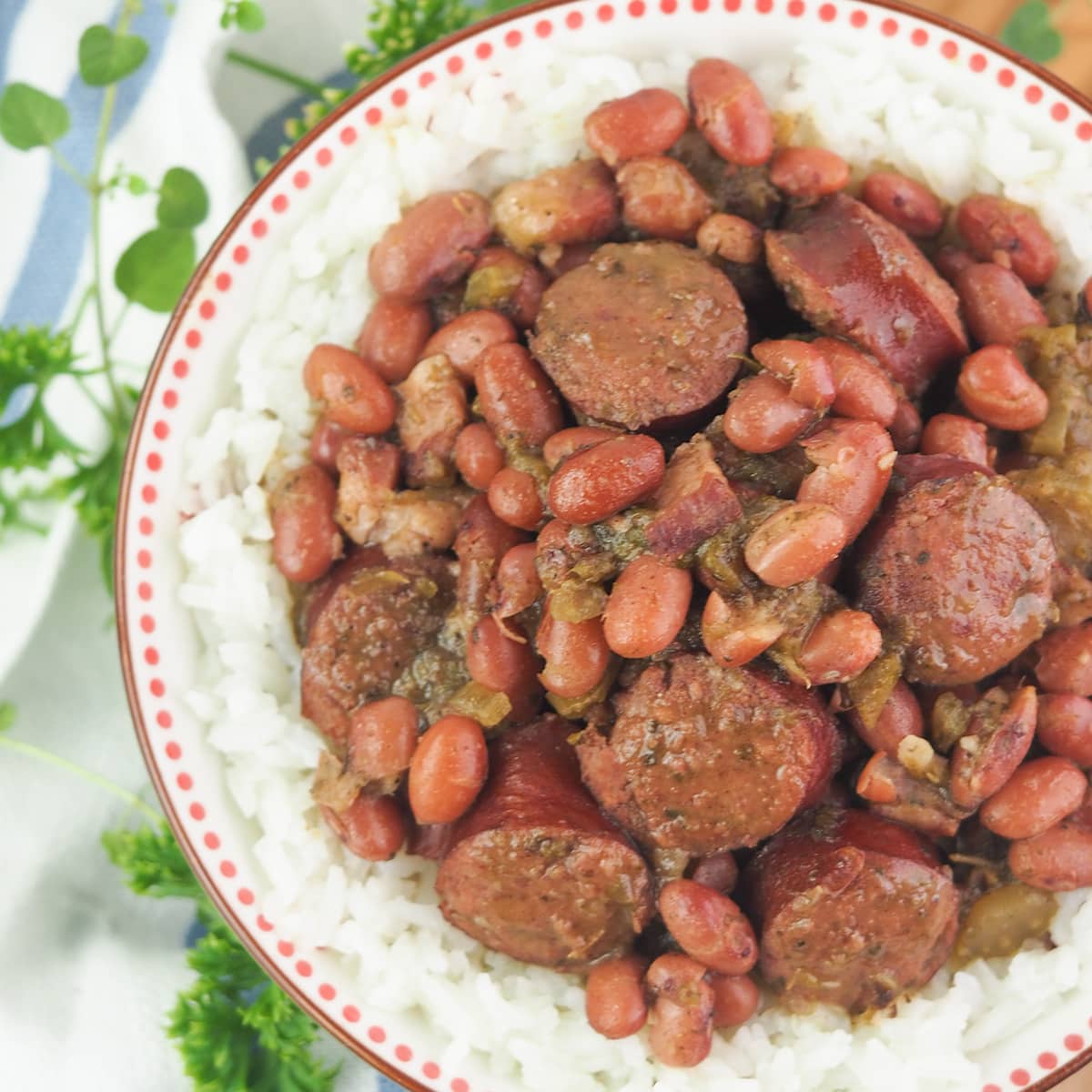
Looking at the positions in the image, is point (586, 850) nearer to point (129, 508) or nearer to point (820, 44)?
point (129, 508)

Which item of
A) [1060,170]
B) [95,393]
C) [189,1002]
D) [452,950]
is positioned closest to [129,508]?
[95,393]

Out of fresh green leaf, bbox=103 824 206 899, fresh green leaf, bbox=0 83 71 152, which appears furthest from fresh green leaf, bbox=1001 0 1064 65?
fresh green leaf, bbox=103 824 206 899

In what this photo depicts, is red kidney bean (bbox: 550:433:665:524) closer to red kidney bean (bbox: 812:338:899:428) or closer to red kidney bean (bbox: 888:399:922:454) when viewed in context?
red kidney bean (bbox: 812:338:899:428)

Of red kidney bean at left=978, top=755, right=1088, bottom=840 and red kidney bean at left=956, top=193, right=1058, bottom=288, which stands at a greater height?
red kidney bean at left=956, top=193, right=1058, bottom=288

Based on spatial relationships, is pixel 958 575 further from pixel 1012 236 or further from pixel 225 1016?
pixel 225 1016

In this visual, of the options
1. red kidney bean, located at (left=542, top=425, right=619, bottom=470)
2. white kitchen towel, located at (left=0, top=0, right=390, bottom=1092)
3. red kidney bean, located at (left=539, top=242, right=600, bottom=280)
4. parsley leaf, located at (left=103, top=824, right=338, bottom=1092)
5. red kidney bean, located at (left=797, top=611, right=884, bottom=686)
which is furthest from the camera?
white kitchen towel, located at (left=0, top=0, right=390, bottom=1092)

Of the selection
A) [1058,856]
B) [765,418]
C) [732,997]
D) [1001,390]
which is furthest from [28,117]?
[1058,856]
